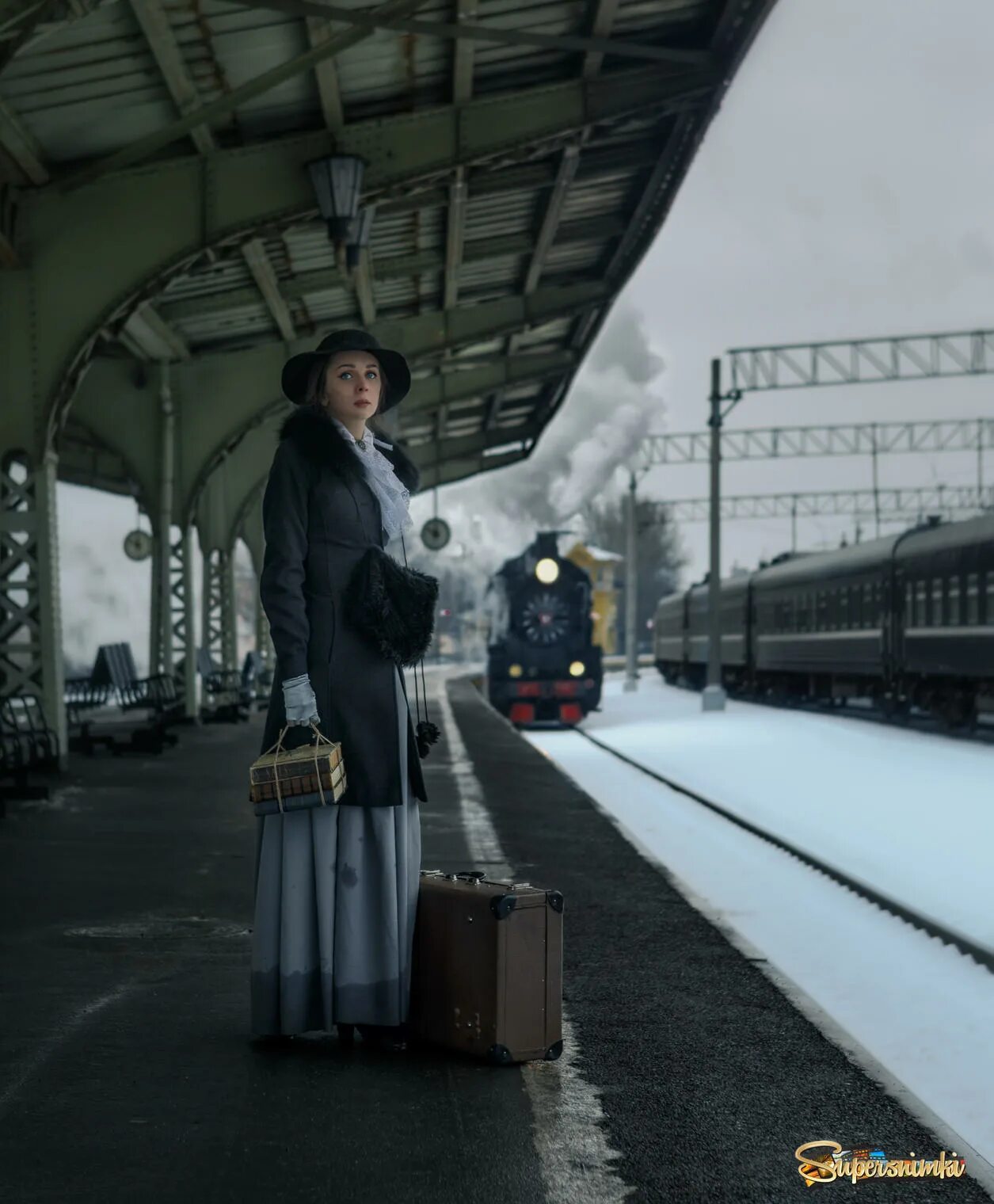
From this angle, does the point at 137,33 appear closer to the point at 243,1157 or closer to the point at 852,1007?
the point at 852,1007

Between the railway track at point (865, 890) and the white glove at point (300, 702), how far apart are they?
12.3 feet

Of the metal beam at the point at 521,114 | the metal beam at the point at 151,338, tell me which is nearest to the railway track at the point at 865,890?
the metal beam at the point at 521,114

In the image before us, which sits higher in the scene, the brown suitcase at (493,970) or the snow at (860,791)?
the brown suitcase at (493,970)

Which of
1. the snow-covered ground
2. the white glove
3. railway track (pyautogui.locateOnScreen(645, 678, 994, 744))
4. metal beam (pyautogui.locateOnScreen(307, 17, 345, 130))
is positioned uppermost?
metal beam (pyautogui.locateOnScreen(307, 17, 345, 130))

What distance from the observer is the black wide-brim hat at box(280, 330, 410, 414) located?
→ 4.89 meters

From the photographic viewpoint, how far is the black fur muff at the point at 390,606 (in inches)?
189

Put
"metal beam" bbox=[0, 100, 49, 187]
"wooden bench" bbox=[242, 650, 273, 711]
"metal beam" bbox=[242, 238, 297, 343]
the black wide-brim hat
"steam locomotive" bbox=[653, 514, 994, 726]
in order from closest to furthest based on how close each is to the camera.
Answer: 1. the black wide-brim hat
2. "metal beam" bbox=[0, 100, 49, 187]
3. "metal beam" bbox=[242, 238, 297, 343]
4. "steam locomotive" bbox=[653, 514, 994, 726]
5. "wooden bench" bbox=[242, 650, 273, 711]

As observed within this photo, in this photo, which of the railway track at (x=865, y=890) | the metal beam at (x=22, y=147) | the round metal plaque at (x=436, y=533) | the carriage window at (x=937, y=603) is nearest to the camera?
the railway track at (x=865, y=890)

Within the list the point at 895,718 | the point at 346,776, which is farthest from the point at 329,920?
the point at 895,718

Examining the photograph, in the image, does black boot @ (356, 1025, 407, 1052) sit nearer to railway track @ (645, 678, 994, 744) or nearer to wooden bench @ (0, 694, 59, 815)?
wooden bench @ (0, 694, 59, 815)

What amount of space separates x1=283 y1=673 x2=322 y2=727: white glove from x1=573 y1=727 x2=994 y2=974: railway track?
376 cm

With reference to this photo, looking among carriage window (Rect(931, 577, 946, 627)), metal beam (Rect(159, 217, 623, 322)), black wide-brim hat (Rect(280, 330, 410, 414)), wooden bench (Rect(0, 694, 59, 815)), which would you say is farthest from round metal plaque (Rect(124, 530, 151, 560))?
black wide-brim hat (Rect(280, 330, 410, 414))

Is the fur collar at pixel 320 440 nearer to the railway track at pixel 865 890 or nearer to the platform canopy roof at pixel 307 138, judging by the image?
the railway track at pixel 865 890

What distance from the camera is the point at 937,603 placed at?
979 inches
